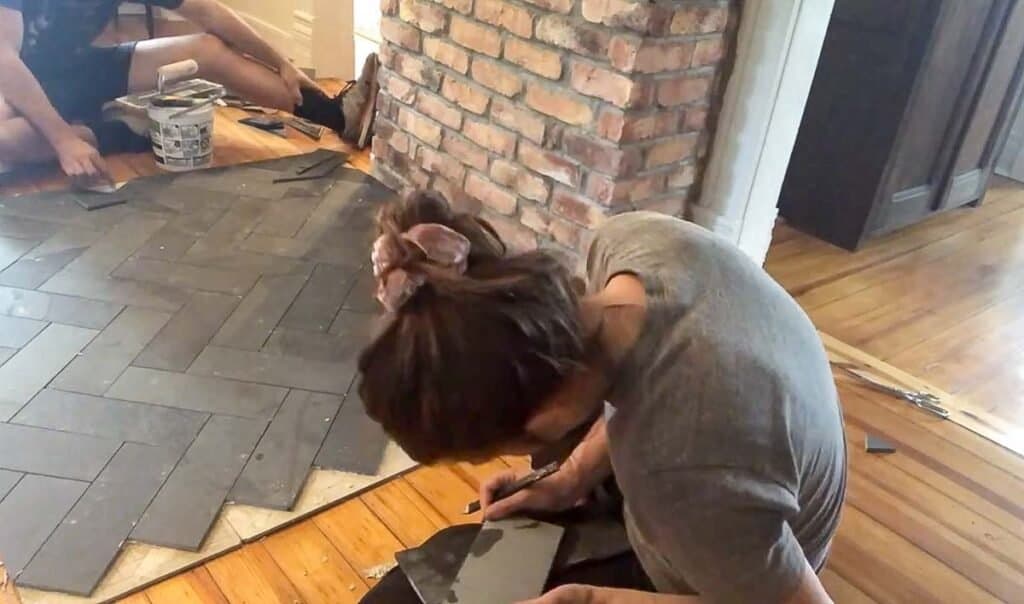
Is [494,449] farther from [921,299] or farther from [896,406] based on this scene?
[921,299]

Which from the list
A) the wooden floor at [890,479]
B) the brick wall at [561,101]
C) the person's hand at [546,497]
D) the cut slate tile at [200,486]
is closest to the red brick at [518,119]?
the brick wall at [561,101]

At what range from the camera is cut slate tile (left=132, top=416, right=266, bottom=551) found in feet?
4.39

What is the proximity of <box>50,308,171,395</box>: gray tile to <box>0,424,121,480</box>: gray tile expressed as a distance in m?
0.13

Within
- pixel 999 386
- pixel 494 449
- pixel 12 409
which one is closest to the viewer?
pixel 494 449

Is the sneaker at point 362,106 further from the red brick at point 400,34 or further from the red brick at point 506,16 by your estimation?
the red brick at point 506,16

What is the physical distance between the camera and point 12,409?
1546mm

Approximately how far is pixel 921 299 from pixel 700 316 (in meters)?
1.86

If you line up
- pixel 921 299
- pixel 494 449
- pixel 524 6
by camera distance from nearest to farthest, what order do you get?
1. pixel 494 449
2. pixel 524 6
3. pixel 921 299

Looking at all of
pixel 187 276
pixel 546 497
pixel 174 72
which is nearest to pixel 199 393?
pixel 187 276

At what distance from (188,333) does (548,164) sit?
848 millimetres

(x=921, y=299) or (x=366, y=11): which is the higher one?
(x=366, y=11)

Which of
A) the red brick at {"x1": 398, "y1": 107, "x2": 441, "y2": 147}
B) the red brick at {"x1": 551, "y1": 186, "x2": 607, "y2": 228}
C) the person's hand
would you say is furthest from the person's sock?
the person's hand

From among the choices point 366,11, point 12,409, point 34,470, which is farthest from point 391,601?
point 366,11

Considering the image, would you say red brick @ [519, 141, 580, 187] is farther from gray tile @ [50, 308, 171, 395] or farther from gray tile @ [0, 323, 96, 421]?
gray tile @ [0, 323, 96, 421]
